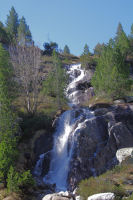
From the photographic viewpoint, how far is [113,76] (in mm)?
29656

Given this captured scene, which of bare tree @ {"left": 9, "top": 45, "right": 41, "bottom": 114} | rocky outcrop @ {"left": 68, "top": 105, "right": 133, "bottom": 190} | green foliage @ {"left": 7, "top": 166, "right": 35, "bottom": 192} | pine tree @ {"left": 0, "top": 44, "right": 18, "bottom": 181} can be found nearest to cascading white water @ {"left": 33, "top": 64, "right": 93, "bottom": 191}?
rocky outcrop @ {"left": 68, "top": 105, "right": 133, "bottom": 190}

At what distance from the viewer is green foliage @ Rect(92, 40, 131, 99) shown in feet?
96.9

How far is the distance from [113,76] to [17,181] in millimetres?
20214

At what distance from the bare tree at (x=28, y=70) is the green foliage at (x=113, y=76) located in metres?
9.74

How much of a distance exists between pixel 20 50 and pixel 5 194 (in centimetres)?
1970

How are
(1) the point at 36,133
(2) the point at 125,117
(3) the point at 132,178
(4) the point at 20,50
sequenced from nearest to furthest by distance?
(3) the point at 132,178
(2) the point at 125,117
(1) the point at 36,133
(4) the point at 20,50

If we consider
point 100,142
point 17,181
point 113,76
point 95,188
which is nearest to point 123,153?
point 100,142

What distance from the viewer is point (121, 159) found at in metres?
17.9

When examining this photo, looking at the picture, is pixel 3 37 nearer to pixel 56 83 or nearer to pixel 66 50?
pixel 66 50

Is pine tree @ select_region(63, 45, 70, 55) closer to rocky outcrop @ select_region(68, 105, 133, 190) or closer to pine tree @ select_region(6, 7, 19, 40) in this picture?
pine tree @ select_region(6, 7, 19, 40)

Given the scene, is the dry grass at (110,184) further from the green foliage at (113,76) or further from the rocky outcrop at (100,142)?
the green foliage at (113,76)

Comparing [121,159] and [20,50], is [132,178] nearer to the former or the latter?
[121,159]

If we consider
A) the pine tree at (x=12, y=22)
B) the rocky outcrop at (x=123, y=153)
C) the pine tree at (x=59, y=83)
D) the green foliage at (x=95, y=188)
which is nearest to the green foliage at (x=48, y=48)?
the pine tree at (x=12, y=22)

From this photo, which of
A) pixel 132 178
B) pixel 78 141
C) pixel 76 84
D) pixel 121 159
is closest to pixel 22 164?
pixel 78 141
